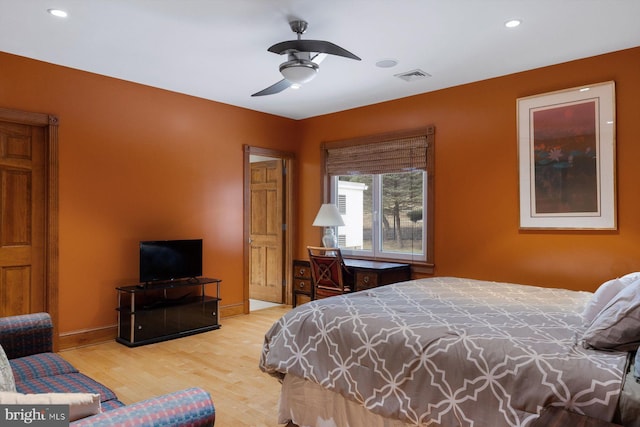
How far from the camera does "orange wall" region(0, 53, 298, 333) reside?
4020mm

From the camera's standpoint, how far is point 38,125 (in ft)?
12.9

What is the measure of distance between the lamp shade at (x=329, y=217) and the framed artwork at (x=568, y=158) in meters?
2.05

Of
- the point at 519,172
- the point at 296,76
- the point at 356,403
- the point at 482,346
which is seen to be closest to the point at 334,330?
the point at 356,403

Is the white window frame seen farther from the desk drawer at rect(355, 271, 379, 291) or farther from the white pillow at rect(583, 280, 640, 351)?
the white pillow at rect(583, 280, 640, 351)

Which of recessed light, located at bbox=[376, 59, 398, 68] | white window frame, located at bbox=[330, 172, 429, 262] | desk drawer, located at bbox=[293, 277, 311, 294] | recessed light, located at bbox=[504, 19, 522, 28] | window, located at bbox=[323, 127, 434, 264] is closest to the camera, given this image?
recessed light, located at bbox=[504, 19, 522, 28]

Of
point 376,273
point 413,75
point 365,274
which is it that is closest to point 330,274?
point 365,274

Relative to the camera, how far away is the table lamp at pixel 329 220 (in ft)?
17.2

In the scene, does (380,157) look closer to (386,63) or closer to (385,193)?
(385,193)

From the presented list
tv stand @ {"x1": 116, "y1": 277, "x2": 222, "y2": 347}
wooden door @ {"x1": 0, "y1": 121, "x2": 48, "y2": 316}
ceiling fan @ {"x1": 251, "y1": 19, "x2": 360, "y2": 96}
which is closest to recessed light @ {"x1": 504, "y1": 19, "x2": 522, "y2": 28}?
ceiling fan @ {"x1": 251, "y1": 19, "x2": 360, "y2": 96}

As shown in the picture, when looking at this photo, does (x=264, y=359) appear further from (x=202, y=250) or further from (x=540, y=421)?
(x=202, y=250)

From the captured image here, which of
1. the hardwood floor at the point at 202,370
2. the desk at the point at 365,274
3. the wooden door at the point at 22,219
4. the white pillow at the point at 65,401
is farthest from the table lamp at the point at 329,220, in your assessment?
the white pillow at the point at 65,401

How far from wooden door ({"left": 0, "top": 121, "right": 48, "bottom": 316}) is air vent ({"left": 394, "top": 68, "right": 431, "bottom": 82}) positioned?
3447mm

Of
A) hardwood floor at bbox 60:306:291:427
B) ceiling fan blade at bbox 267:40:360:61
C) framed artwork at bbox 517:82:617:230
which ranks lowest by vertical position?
hardwood floor at bbox 60:306:291:427

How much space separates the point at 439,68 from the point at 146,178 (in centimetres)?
318
